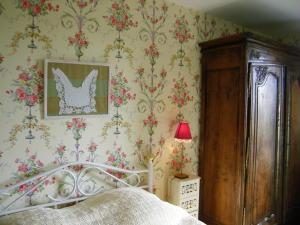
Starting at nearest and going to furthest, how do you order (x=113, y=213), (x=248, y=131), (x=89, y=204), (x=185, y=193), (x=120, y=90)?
1. (x=113, y=213)
2. (x=89, y=204)
3. (x=120, y=90)
4. (x=248, y=131)
5. (x=185, y=193)

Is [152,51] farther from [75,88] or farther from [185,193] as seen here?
[185,193]

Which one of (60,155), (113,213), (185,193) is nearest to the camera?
(113,213)

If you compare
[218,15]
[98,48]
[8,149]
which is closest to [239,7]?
[218,15]

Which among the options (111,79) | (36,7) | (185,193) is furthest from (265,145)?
(36,7)

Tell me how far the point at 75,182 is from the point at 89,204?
0.28 meters

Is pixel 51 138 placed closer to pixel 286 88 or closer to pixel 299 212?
pixel 286 88

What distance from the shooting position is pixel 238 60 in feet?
7.75

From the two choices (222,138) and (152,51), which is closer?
(152,51)

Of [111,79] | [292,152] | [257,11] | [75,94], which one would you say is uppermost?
[257,11]

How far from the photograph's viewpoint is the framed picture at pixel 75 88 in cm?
189

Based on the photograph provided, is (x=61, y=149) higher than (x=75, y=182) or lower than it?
higher

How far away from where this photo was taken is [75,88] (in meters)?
1.98

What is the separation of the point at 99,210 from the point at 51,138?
2.13 feet

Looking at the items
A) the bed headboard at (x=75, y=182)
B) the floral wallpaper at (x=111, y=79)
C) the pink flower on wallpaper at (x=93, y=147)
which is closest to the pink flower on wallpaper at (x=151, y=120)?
the floral wallpaper at (x=111, y=79)
